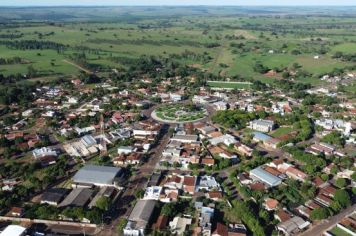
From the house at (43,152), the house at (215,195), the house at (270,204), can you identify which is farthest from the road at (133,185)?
the house at (270,204)

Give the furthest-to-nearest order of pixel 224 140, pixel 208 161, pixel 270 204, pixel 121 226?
pixel 224 140, pixel 208 161, pixel 270 204, pixel 121 226

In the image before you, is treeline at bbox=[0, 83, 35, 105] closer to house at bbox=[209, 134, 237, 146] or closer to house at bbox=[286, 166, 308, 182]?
house at bbox=[209, 134, 237, 146]

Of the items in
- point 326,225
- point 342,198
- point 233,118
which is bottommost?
point 326,225

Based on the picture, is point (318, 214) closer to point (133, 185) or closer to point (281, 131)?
point (133, 185)

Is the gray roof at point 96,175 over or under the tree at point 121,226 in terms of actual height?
over

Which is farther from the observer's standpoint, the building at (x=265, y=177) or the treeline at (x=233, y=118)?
the treeline at (x=233, y=118)

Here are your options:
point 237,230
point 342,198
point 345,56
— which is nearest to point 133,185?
point 237,230

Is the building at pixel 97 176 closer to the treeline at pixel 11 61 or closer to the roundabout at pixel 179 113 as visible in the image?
the roundabout at pixel 179 113
